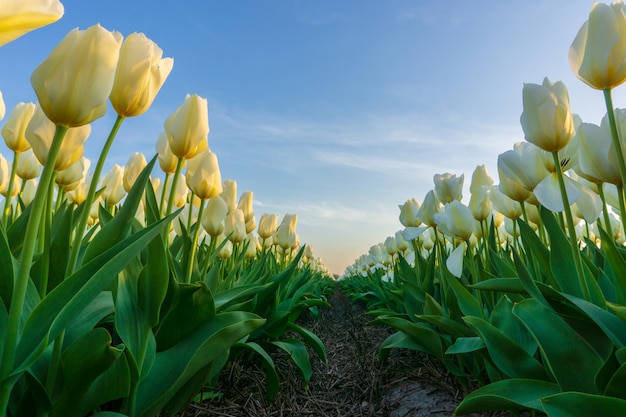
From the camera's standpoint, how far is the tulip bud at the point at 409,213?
11.0 ft

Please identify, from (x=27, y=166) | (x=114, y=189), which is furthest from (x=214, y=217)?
(x=27, y=166)

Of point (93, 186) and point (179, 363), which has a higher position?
point (93, 186)

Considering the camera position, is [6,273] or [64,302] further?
[6,273]

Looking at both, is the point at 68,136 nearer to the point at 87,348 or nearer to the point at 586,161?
the point at 87,348

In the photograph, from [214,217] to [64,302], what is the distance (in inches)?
53.8

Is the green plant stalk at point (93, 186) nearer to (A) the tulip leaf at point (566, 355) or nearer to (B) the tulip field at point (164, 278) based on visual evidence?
(B) the tulip field at point (164, 278)

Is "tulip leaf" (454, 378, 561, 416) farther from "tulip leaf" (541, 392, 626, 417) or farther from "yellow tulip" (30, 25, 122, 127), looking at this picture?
"yellow tulip" (30, 25, 122, 127)

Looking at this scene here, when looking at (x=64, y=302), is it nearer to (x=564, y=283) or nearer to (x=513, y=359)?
(x=513, y=359)

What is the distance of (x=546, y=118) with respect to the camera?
146 centimetres

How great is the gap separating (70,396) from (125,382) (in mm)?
135

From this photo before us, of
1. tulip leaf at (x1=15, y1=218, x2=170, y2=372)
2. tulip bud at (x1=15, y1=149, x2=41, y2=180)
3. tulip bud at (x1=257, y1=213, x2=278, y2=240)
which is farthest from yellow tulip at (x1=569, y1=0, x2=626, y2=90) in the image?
tulip bud at (x1=257, y1=213, x2=278, y2=240)

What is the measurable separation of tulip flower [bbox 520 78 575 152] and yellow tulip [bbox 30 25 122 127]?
1282mm

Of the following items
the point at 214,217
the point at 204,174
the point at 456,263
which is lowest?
the point at 456,263

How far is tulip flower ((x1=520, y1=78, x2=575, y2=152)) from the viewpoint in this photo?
4.79 feet
